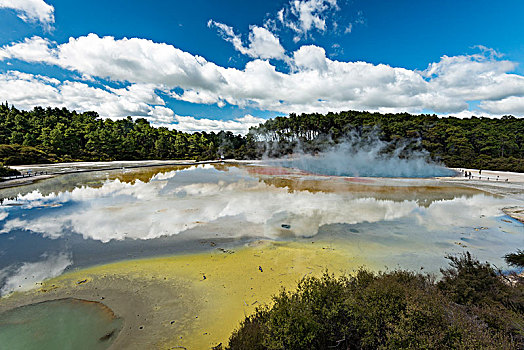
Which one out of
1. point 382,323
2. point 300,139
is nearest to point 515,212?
point 382,323

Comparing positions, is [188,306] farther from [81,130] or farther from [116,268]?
[81,130]

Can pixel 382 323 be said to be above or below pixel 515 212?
above

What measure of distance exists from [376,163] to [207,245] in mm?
40340

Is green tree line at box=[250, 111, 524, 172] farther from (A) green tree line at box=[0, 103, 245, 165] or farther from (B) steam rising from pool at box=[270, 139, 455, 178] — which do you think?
(A) green tree line at box=[0, 103, 245, 165]

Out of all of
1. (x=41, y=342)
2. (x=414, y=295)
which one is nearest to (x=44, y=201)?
(x=41, y=342)

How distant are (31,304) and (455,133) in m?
69.6

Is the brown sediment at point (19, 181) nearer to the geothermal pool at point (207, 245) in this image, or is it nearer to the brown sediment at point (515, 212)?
the geothermal pool at point (207, 245)

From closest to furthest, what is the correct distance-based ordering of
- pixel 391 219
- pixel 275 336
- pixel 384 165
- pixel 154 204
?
pixel 275 336, pixel 391 219, pixel 154 204, pixel 384 165

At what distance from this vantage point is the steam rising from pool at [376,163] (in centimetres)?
3725

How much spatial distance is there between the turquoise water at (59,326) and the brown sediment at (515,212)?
20240 millimetres

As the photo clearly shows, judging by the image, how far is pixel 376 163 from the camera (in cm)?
4281

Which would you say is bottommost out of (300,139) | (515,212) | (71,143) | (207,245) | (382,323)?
(207,245)

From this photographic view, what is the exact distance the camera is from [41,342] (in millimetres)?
4879

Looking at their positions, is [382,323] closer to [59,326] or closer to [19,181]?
[59,326]
